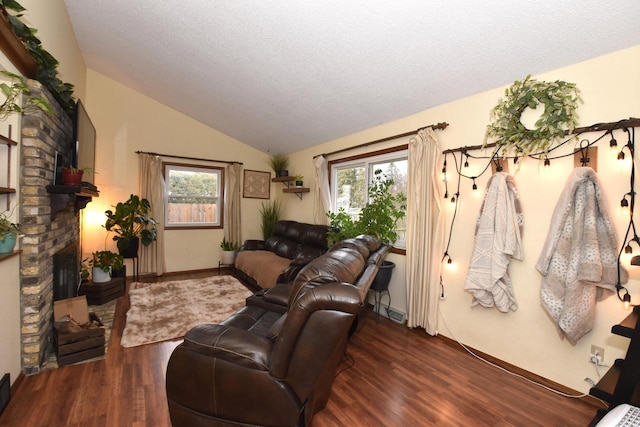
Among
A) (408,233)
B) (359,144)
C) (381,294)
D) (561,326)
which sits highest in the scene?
(359,144)

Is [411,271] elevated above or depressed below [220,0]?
below

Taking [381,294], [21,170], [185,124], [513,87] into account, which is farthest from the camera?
[185,124]

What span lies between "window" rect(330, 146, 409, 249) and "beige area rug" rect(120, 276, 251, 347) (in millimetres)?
2057

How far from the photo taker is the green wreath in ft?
6.93

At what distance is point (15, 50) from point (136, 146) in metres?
3.39

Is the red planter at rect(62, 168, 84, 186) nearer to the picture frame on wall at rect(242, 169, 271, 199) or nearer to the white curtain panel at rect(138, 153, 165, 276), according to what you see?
the white curtain panel at rect(138, 153, 165, 276)

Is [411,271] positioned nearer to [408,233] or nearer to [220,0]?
[408,233]

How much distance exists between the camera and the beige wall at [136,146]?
4598 mm

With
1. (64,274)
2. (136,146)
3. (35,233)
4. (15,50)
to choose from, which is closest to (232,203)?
(136,146)

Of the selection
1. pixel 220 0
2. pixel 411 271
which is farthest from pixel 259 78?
pixel 411 271

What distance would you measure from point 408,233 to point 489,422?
1806 mm

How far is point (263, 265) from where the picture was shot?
4129mm

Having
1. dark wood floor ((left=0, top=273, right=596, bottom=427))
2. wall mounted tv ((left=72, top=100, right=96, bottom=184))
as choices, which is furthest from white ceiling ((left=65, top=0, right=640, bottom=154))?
dark wood floor ((left=0, top=273, right=596, bottom=427))

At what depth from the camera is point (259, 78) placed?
3.38 metres
